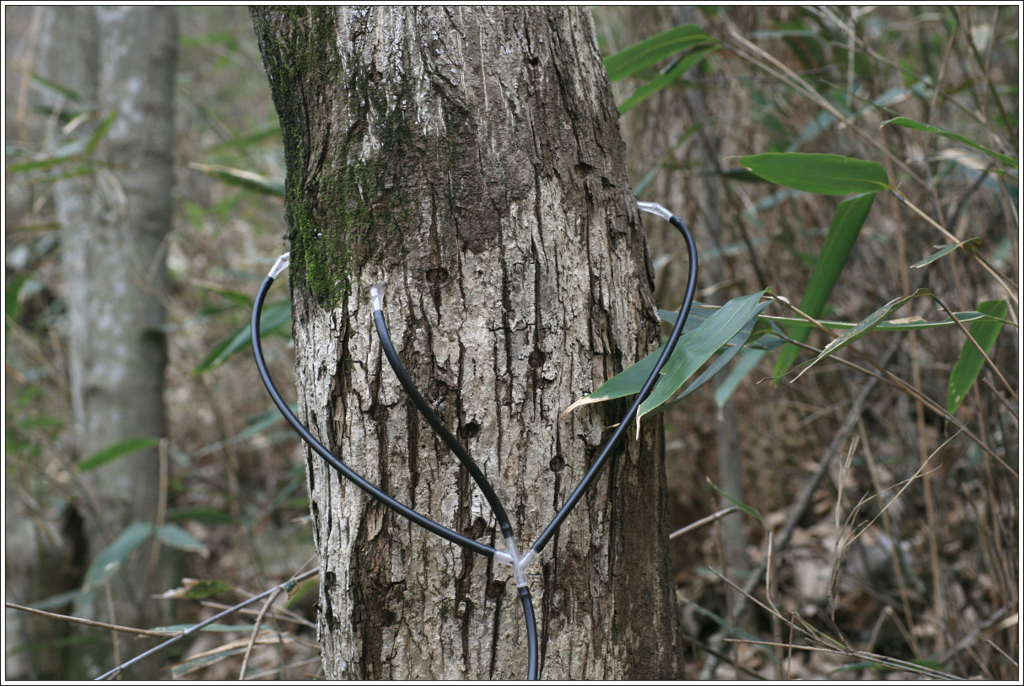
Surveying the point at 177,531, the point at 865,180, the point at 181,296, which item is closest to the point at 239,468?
the point at 181,296

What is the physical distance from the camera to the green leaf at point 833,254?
2.51 feet

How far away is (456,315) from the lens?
1.75ft

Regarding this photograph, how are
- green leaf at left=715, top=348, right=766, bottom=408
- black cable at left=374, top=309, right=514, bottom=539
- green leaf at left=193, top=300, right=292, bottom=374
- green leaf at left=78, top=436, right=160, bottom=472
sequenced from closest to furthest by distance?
black cable at left=374, top=309, right=514, bottom=539
green leaf at left=715, top=348, right=766, bottom=408
green leaf at left=193, top=300, right=292, bottom=374
green leaf at left=78, top=436, right=160, bottom=472

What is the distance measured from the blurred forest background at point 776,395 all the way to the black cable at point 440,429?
1.66 ft

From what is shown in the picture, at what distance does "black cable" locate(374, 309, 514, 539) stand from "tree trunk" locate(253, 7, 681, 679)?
20mm

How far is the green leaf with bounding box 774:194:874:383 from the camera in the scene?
76 centimetres

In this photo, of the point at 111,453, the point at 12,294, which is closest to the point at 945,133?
the point at 111,453

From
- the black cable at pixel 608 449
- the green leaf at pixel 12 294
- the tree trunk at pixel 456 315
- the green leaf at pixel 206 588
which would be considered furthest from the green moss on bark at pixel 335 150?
the green leaf at pixel 12 294

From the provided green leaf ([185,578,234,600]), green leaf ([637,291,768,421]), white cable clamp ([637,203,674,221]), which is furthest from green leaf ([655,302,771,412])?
green leaf ([185,578,234,600])

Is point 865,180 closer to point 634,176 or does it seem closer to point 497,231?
point 497,231

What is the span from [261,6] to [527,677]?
0.66 metres

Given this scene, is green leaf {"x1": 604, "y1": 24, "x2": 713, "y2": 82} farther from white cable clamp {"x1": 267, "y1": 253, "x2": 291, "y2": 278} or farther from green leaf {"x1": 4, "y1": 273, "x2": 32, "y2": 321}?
green leaf {"x1": 4, "y1": 273, "x2": 32, "y2": 321}

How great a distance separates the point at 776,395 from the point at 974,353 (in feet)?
3.57

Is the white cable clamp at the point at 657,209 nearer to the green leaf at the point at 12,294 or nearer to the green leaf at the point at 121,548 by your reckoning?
the green leaf at the point at 121,548
